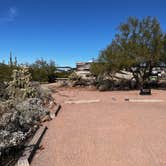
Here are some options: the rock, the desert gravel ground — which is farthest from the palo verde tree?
the desert gravel ground

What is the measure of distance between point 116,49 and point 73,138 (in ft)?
52.3

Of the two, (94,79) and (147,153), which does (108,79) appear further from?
(147,153)

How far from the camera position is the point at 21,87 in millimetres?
12438

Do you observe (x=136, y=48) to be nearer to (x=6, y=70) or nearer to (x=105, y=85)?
(x=105, y=85)

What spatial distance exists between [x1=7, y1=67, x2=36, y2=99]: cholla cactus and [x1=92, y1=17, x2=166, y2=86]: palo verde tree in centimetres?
949

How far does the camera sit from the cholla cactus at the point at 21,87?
11.3 metres

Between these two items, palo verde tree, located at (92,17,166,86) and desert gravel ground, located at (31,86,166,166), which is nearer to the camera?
desert gravel ground, located at (31,86,166,166)

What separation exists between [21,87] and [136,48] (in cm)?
1103

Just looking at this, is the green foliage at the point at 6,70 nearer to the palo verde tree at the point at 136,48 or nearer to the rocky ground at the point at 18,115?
the rocky ground at the point at 18,115

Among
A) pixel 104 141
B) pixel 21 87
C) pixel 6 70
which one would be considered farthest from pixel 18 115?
pixel 6 70

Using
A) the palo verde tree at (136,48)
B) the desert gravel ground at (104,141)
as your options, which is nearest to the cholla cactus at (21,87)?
the desert gravel ground at (104,141)

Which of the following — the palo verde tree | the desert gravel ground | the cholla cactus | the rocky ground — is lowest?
the desert gravel ground

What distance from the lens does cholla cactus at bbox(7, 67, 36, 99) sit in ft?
37.0

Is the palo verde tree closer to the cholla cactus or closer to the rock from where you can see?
the rock
